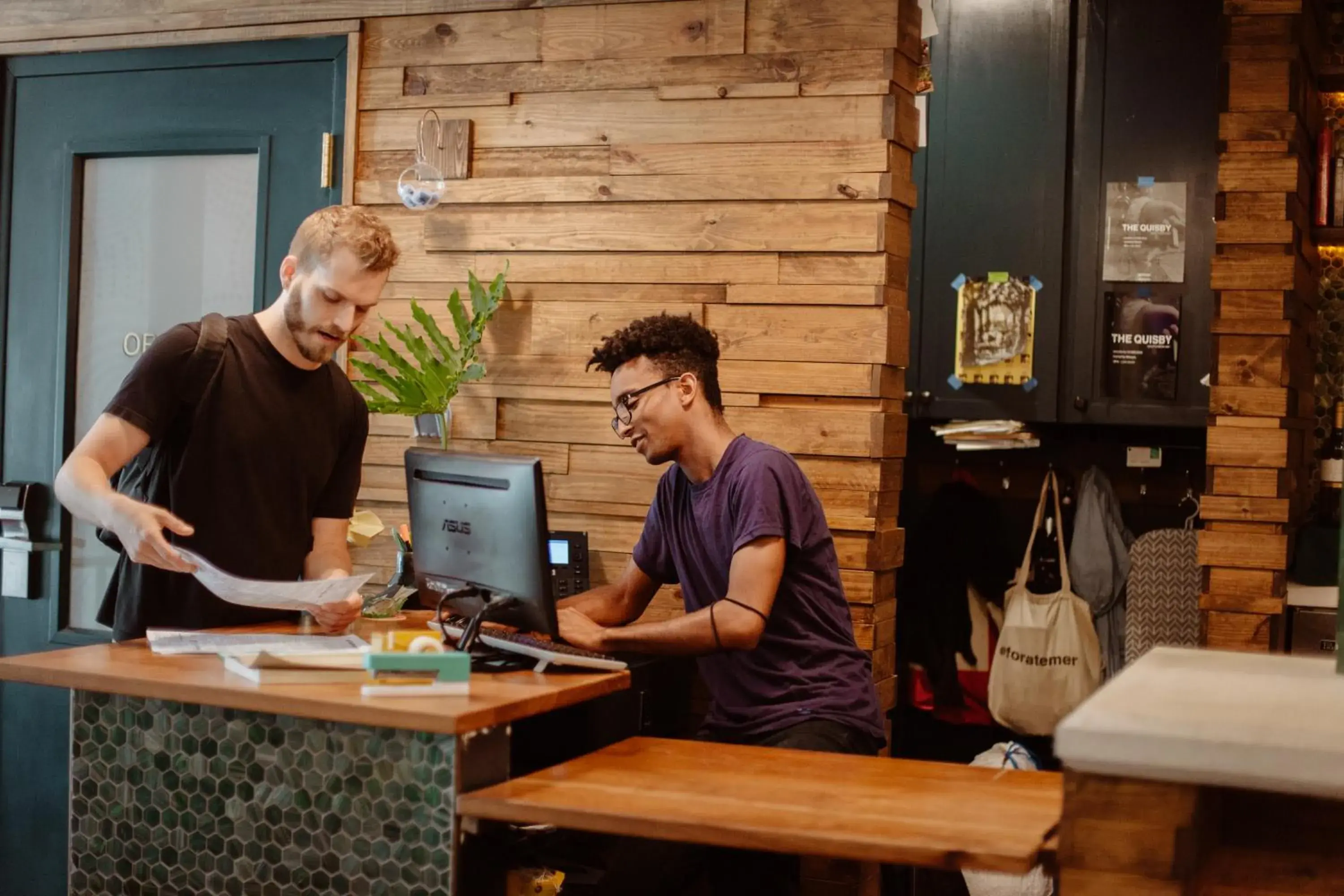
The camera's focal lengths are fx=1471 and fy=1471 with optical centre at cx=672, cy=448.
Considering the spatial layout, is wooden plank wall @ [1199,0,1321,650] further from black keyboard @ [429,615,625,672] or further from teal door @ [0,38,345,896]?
teal door @ [0,38,345,896]

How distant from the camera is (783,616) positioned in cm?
285

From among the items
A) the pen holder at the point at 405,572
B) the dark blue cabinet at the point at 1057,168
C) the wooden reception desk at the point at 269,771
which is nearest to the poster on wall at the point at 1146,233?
the dark blue cabinet at the point at 1057,168

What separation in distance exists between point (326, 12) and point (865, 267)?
168cm

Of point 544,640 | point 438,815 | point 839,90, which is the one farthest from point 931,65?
point 438,815

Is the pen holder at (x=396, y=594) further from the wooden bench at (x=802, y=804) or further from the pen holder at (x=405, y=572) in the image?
the wooden bench at (x=802, y=804)

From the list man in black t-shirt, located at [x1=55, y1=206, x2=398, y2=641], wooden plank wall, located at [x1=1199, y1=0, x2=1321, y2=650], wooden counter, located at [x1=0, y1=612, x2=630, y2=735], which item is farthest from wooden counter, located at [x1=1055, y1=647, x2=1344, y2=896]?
wooden plank wall, located at [x1=1199, y1=0, x2=1321, y2=650]

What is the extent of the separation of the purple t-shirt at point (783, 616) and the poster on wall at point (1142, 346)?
2256 millimetres

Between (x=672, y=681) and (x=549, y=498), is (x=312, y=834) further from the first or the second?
(x=549, y=498)

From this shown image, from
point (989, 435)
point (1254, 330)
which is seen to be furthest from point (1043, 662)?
point (1254, 330)

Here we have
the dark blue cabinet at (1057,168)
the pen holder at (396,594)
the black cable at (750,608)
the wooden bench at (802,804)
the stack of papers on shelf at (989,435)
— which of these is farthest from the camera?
the stack of papers on shelf at (989,435)

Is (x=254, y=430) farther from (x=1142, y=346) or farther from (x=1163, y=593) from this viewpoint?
(x=1163, y=593)

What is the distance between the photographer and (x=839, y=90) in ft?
11.4

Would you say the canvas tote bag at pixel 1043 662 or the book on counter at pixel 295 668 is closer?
the book on counter at pixel 295 668

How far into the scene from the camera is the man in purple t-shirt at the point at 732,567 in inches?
108
